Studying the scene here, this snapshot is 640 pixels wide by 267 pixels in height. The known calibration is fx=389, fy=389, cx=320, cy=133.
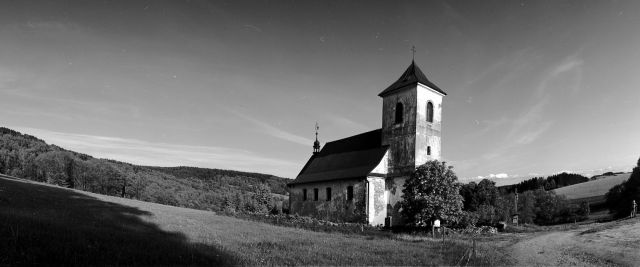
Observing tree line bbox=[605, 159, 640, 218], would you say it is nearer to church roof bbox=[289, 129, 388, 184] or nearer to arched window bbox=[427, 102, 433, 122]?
arched window bbox=[427, 102, 433, 122]

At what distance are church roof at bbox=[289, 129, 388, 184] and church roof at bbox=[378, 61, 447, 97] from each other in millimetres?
4783

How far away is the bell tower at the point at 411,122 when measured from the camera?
34.6 meters

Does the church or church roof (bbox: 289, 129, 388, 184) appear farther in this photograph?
church roof (bbox: 289, 129, 388, 184)

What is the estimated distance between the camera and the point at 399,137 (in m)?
36.0

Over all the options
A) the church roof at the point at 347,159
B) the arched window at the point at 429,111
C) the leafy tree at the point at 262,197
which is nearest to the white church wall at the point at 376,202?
the church roof at the point at 347,159

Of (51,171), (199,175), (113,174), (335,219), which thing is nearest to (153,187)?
(113,174)

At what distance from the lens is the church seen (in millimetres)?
34750

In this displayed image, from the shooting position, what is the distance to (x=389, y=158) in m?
36.4

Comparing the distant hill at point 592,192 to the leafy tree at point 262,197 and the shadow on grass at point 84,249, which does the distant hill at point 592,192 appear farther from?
the shadow on grass at point 84,249

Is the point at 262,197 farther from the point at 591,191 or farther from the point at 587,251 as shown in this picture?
the point at 591,191

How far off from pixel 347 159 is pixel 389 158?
5.71 m

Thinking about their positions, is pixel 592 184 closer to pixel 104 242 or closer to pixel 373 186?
pixel 373 186

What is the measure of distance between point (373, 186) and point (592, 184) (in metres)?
117

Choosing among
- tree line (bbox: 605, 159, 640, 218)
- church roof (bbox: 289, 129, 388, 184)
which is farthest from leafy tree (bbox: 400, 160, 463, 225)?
tree line (bbox: 605, 159, 640, 218)
